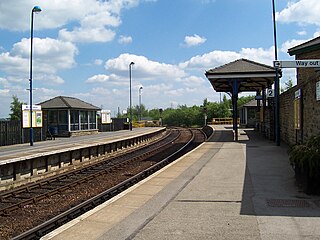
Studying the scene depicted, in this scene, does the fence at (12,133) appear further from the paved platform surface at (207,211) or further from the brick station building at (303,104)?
the brick station building at (303,104)

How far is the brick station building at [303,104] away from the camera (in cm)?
1332

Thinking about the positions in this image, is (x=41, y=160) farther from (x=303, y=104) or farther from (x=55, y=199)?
(x=303, y=104)

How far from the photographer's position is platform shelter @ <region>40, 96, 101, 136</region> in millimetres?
32062

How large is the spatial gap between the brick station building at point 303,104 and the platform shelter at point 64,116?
1775 cm

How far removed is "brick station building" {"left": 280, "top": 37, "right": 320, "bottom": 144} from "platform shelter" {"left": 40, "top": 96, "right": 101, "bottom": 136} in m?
17.8

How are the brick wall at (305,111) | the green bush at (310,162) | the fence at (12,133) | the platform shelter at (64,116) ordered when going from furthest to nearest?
the platform shelter at (64,116) < the fence at (12,133) < the brick wall at (305,111) < the green bush at (310,162)

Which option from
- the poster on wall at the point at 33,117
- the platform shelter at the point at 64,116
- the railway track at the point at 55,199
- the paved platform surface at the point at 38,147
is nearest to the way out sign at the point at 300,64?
the railway track at the point at 55,199

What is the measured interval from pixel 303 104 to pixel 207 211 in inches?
396

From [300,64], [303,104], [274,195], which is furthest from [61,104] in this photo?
[274,195]

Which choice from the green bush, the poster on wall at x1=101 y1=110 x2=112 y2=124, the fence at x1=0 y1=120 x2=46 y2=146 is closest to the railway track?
the green bush

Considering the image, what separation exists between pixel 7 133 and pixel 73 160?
21.4 feet

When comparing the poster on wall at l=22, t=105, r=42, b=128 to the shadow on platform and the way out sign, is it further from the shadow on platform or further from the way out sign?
the way out sign

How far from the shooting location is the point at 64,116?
107 ft

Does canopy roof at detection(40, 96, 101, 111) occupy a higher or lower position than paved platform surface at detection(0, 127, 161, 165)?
higher
